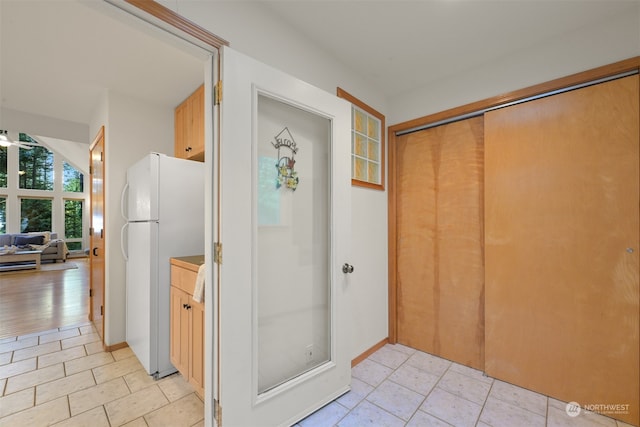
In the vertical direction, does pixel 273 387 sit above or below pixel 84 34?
below

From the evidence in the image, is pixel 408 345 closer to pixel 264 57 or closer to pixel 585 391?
pixel 585 391

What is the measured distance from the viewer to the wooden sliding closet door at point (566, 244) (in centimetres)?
161

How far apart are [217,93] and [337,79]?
1096mm

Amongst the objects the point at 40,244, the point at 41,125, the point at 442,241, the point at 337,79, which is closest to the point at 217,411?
the point at 442,241

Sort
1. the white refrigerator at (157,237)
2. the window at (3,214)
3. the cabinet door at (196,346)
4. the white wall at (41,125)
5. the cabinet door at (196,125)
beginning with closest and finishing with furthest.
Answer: the cabinet door at (196,346) < the white refrigerator at (157,237) < the cabinet door at (196,125) < the white wall at (41,125) < the window at (3,214)

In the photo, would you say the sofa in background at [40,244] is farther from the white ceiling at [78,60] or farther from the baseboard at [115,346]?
the baseboard at [115,346]

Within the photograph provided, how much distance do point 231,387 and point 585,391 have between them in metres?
2.20

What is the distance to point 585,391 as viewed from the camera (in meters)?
1.72

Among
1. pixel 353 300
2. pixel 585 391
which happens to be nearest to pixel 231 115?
pixel 353 300

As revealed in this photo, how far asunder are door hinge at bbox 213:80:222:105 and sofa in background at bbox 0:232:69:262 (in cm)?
853

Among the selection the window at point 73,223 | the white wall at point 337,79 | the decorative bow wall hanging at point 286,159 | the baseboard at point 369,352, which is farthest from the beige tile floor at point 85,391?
the window at point 73,223

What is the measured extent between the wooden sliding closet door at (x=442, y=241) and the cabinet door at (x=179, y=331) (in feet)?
6.17

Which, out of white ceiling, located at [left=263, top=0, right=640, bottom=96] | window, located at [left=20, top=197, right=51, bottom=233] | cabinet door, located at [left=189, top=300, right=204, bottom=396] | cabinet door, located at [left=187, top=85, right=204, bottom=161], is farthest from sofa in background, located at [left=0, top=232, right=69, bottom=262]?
white ceiling, located at [left=263, top=0, right=640, bottom=96]
